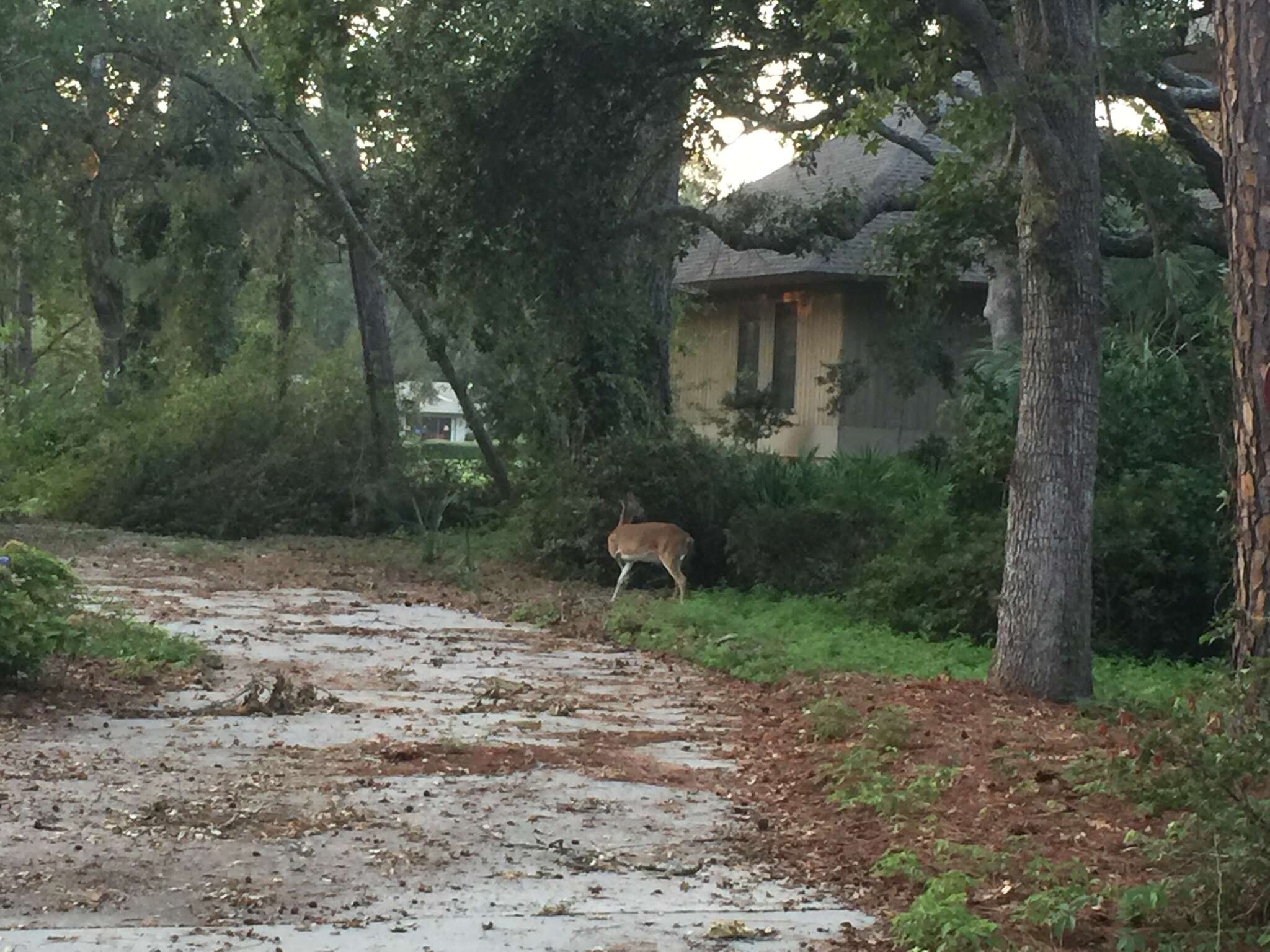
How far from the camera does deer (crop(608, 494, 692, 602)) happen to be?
1695cm

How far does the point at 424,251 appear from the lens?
17969mm

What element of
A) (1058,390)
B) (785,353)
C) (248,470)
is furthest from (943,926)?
(785,353)

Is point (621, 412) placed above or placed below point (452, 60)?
below

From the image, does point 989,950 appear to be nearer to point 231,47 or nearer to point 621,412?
point 621,412

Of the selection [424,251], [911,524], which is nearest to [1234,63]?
[911,524]

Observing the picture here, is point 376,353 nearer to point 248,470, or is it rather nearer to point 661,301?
point 248,470

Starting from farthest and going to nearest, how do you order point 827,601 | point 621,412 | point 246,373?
point 246,373, point 621,412, point 827,601

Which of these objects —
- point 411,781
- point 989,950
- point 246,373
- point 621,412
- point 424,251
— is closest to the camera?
point 989,950

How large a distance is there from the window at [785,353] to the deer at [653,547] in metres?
11.0

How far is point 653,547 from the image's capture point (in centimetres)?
1706

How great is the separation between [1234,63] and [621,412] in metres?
12.8

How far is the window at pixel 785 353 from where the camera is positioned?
28219mm

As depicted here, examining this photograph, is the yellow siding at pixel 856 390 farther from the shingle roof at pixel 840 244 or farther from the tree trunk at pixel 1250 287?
the tree trunk at pixel 1250 287

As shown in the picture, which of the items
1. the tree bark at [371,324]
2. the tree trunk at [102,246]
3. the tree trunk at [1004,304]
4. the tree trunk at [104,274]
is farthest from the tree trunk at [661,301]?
the tree trunk at [104,274]
